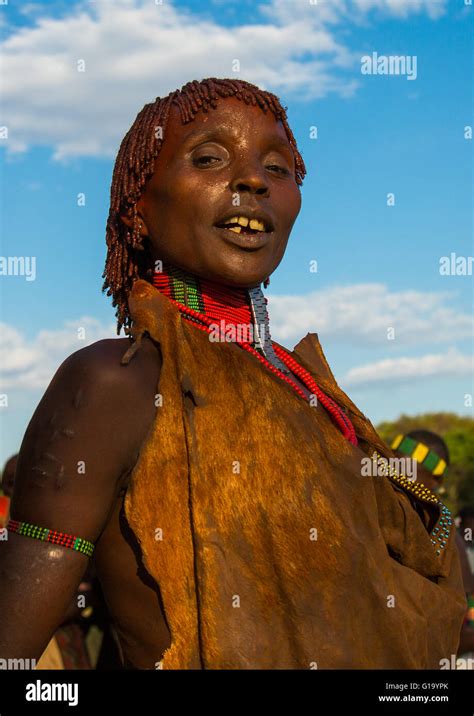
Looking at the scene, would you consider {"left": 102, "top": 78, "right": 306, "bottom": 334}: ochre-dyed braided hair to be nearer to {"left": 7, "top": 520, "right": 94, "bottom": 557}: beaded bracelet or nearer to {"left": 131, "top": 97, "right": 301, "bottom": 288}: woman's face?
{"left": 131, "top": 97, "right": 301, "bottom": 288}: woman's face

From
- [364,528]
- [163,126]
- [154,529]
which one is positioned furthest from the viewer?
[163,126]

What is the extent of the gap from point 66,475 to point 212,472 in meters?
0.38

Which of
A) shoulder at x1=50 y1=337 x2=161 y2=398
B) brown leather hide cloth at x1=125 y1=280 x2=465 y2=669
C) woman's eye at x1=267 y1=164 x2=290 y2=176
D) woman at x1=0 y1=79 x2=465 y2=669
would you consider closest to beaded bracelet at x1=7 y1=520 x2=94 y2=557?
woman at x1=0 y1=79 x2=465 y2=669

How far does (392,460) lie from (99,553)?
3.23 feet

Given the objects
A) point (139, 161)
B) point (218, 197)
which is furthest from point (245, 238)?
point (139, 161)

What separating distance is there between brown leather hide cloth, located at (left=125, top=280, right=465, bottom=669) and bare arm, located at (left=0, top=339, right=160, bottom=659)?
0.07 meters

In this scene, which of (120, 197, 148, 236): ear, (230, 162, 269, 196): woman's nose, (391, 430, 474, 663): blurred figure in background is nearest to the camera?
(230, 162, 269, 196): woman's nose

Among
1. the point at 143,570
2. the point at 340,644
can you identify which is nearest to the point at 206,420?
the point at 143,570

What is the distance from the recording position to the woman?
2328 mm

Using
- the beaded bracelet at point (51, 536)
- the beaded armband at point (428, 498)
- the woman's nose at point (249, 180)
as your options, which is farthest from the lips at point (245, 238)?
the beaded bracelet at point (51, 536)

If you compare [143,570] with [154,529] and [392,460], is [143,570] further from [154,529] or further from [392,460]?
[392,460]

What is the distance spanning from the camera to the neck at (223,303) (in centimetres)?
279

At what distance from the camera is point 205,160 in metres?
2.72

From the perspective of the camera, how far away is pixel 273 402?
8.57ft
